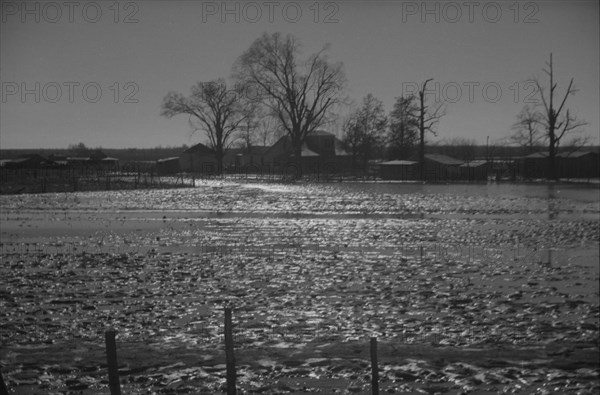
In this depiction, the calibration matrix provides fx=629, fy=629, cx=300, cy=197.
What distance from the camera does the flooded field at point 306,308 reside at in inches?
252

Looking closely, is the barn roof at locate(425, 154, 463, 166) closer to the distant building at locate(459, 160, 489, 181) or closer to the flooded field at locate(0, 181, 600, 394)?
the distant building at locate(459, 160, 489, 181)

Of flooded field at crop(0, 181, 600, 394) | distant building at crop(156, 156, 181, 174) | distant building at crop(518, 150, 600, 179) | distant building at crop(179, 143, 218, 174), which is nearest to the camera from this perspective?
flooded field at crop(0, 181, 600, 394)

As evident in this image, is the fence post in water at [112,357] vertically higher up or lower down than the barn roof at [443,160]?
lower down

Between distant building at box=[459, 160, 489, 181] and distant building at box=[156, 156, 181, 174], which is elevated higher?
distant building at box=[156, 156, 181, 174]

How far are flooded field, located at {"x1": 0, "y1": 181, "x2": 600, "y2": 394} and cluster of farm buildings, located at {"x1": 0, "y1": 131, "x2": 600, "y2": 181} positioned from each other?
4336 centimetres

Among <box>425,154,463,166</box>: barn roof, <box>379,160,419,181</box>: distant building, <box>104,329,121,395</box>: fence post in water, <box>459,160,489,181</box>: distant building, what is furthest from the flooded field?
<box>425,154,463,166</box>: barn roof

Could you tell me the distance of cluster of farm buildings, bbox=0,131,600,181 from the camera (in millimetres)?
60250

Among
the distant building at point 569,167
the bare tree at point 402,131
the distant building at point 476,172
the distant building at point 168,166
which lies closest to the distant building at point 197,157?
the distant building at point 168,166

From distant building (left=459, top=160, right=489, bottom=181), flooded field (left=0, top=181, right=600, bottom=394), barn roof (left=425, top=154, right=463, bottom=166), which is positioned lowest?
flooded field (left=0, top=181, right=600, bottom=394)

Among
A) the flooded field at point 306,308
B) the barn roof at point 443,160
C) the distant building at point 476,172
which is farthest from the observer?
the barn roof at point 443,160

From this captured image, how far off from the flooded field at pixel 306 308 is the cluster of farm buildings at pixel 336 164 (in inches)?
1707

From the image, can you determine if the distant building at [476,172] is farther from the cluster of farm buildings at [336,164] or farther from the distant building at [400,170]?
the distant building at [400,170]

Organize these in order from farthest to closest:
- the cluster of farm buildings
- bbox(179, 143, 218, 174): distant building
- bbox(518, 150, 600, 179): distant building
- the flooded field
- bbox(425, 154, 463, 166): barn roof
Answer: bbox(179, 143, 218, 174): distant building → bbox(425, 154, 463, 166): barn roof → the cluster of farm buildings → bbox(518, 150, 600, 179): distant building → the flooded field

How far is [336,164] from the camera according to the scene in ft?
271
